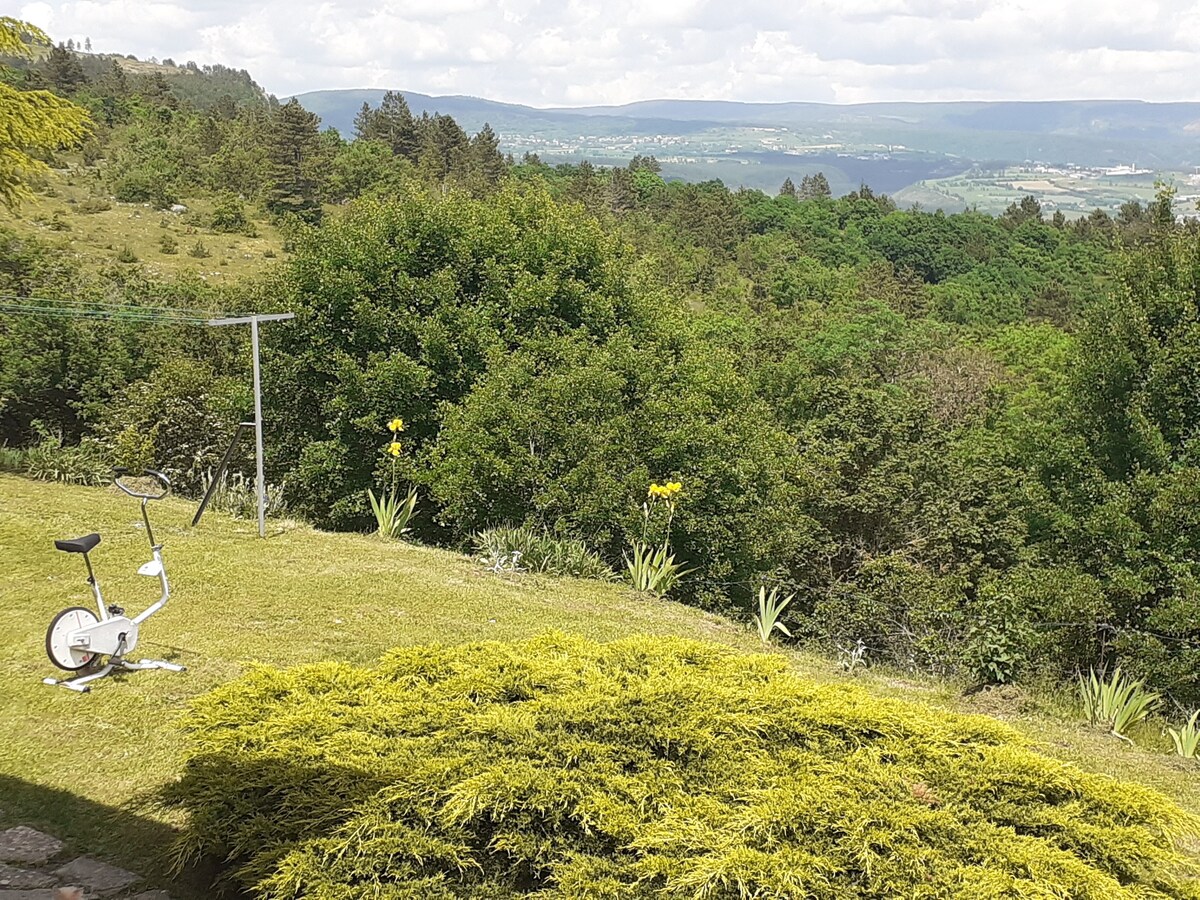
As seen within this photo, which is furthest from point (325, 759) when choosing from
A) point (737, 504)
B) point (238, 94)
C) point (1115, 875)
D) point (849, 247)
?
point (238, 94)

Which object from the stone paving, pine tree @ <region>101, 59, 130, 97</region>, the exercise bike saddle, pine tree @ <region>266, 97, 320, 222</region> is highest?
pine tree @ <region>101, 59, 130, 97</region>

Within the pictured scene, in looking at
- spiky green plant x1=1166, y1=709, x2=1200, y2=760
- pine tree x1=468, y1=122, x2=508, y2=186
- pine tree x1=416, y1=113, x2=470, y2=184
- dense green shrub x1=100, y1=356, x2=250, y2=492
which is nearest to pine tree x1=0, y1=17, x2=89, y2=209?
dense green shrub x1=100, y1=356, x2=250, y2=492

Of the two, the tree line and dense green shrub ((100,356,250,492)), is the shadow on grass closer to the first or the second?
the tree line

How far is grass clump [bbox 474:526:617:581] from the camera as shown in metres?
9.51

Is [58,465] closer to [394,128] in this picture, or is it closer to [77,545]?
[77,545]

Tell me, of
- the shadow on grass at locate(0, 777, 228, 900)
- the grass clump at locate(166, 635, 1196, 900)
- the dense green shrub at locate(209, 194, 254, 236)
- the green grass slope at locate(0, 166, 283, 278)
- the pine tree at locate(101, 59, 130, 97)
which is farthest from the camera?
the pine tree at locate(101, 59, 130, 97)

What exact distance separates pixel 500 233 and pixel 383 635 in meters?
10.0

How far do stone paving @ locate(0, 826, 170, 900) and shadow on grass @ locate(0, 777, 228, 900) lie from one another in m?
0.04

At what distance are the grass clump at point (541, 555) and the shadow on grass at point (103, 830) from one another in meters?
5.44

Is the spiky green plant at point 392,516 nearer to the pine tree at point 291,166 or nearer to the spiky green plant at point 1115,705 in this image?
the spiky green plant at point 1115,705

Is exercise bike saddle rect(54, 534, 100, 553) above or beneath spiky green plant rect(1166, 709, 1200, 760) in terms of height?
above

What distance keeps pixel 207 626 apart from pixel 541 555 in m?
3.82

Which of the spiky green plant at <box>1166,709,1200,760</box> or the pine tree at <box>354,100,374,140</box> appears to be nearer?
the spiky green plant at <box>1166,709,1200,760</box>

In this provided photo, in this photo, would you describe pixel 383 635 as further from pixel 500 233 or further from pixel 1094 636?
pixel 500 233
